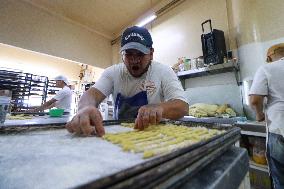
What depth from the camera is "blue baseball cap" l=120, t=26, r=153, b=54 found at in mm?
1377

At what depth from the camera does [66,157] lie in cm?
46

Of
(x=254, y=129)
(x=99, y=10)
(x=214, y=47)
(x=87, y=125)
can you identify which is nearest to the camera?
(x=87, y=125)

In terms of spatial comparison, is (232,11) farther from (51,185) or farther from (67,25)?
(67,25)

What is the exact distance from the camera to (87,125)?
2.51 feet

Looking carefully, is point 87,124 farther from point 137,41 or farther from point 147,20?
point 147,20

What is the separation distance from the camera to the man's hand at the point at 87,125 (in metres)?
0.77

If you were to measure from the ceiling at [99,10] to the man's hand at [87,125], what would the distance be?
163 inches

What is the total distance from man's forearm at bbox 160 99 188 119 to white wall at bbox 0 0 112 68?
4194 millimetres

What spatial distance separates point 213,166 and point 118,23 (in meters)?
5.45

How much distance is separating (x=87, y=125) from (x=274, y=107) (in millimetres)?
1778

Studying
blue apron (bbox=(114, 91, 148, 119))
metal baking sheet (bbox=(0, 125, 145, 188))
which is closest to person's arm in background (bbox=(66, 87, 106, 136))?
metal baking sheet (bbox=(0, 125, 145, 188))

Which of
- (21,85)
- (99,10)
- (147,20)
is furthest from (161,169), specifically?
(99,10)

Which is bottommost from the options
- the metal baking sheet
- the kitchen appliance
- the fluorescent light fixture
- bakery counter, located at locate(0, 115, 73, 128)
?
the metal baking sheet

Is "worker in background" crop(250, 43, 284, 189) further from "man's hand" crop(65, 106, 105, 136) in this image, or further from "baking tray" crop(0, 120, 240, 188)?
"man's hand" crop(65, 106, 105, 136)
